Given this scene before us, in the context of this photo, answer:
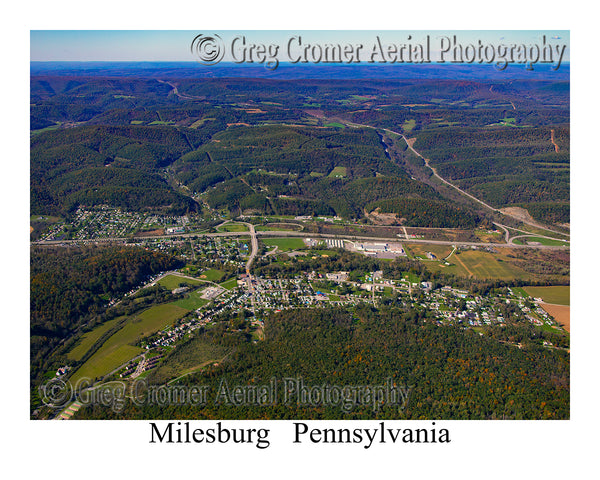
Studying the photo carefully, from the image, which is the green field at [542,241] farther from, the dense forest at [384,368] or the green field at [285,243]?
the green field at [285,243]

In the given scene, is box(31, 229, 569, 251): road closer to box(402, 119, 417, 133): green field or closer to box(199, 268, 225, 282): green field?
box(199, 268, 225, 282): green field

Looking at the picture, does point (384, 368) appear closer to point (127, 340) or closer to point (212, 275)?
point (127, 340)

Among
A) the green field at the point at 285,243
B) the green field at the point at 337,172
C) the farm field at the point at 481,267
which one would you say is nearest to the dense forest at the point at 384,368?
the farm field at the point at 481,267

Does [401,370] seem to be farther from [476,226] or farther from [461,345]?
[476,226]

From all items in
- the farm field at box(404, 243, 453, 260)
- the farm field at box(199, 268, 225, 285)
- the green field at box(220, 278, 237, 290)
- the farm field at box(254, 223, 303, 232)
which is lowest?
the green field at box(220, 278, 237, 290)

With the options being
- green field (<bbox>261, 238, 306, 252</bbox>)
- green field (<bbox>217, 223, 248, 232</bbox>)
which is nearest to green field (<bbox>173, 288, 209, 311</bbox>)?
green field (<bbox>261, 238, 306, 252</bbox>)

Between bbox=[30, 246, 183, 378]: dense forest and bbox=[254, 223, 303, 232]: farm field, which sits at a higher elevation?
bbox=[254, 223, 303, 232]: farm field

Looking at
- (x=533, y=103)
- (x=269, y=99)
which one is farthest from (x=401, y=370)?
(x=533, y=103)
